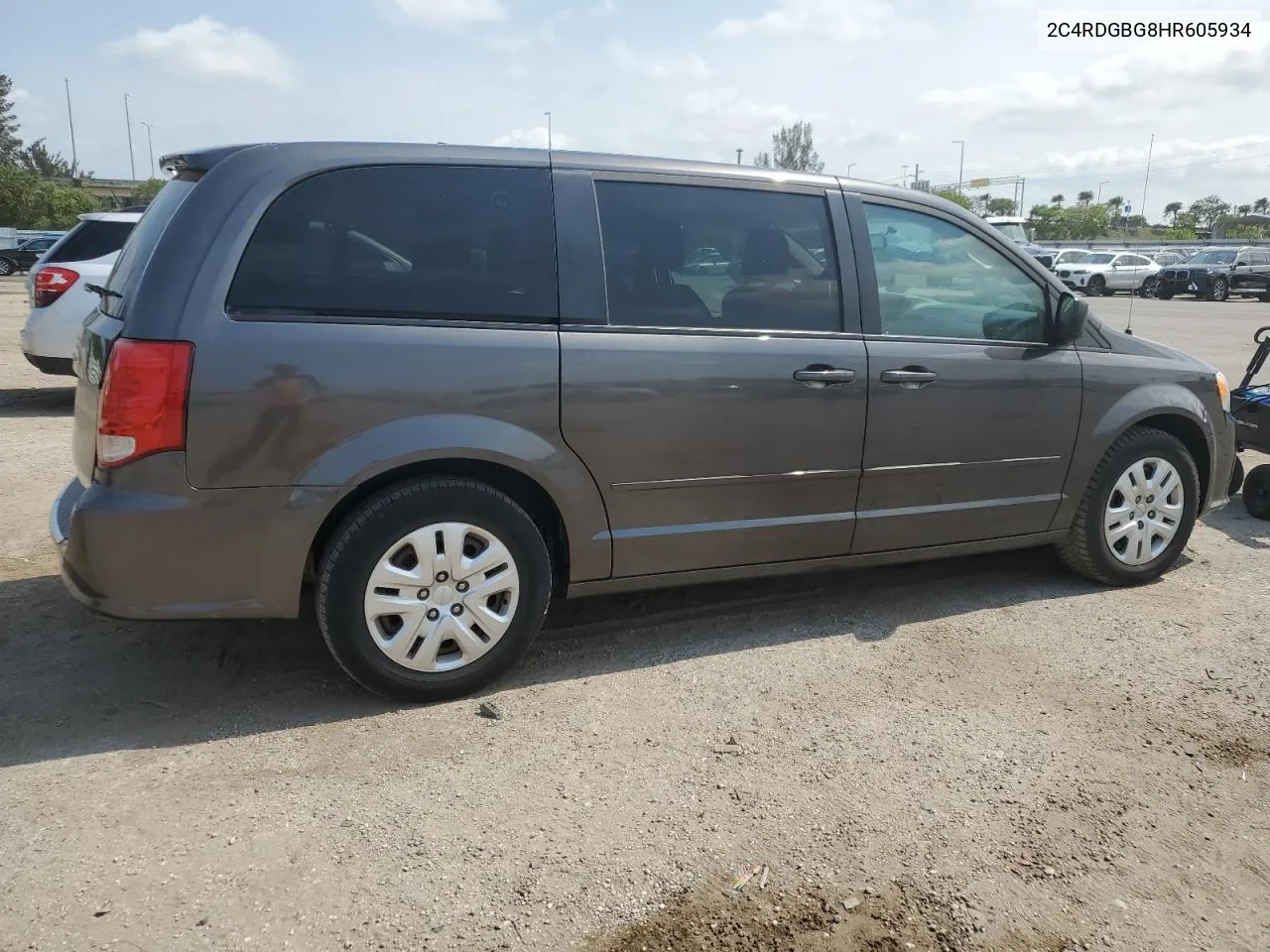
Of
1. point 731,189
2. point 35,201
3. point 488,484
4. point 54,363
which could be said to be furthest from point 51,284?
point 35,201

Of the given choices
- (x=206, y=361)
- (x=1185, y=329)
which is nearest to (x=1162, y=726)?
(x=206, y=361)

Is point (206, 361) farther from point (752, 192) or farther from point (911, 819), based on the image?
point (911, 819)

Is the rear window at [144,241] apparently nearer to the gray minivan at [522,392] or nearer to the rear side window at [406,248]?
the gray minivan at [522,392]

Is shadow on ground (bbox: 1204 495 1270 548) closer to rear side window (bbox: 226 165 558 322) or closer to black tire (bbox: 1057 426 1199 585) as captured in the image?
black tire (bbox: 1057 426 1199 585)

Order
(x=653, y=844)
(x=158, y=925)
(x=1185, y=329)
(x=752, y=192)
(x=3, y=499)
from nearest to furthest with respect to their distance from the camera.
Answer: (x=158, y=925) < (x=653, y=844) < (x=752, y=192) < (x=3, y=499) < (x=1185, y=329)

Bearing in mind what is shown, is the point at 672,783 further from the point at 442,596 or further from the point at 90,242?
the point at 90,242

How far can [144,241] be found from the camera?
3.34m

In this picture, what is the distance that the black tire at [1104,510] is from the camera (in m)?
4.58

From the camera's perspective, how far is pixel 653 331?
11.8 ft

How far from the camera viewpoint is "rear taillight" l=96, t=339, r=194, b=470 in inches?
117

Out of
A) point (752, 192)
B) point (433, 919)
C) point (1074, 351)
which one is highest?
point (752, 192)

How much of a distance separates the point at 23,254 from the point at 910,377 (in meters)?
39.1

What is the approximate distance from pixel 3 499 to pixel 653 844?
4.87 metres

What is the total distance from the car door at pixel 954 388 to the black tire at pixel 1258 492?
240 centimetres
